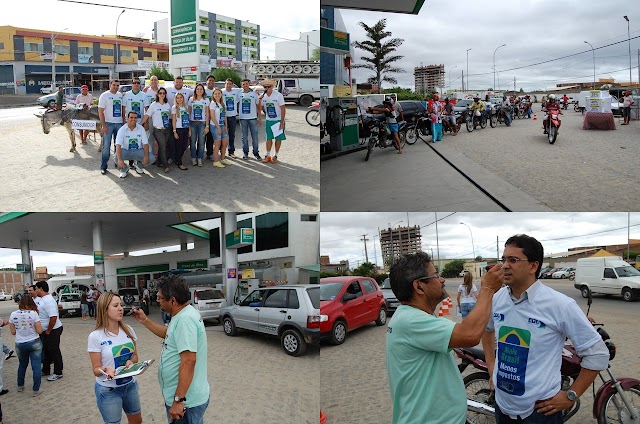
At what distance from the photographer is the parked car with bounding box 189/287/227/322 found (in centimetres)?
1030

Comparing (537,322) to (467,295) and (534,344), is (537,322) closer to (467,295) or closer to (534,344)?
(534,344)

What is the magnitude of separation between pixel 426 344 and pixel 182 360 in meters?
1.23

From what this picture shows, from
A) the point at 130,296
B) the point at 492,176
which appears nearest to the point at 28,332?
the point at 492,176

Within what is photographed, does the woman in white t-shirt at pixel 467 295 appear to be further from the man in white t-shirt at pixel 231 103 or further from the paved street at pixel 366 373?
the man in white t-shirt at pixel 231 103

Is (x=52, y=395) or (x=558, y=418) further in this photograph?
→ (x=52, y=395)

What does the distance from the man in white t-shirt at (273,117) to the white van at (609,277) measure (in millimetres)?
9175

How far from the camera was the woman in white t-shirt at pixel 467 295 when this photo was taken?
21.4ft

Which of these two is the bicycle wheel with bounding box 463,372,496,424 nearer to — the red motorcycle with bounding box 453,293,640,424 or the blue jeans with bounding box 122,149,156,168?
the red motorcycle with bounding box 453,293,640,424

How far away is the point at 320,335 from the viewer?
20.7 feet

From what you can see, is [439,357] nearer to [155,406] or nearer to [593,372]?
[593,372]

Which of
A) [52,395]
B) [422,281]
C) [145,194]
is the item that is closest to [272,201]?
[145,194]

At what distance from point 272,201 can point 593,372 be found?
3.90m

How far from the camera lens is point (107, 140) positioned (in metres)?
6.52

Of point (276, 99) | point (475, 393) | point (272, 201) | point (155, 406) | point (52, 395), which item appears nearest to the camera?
point (475, 393)
